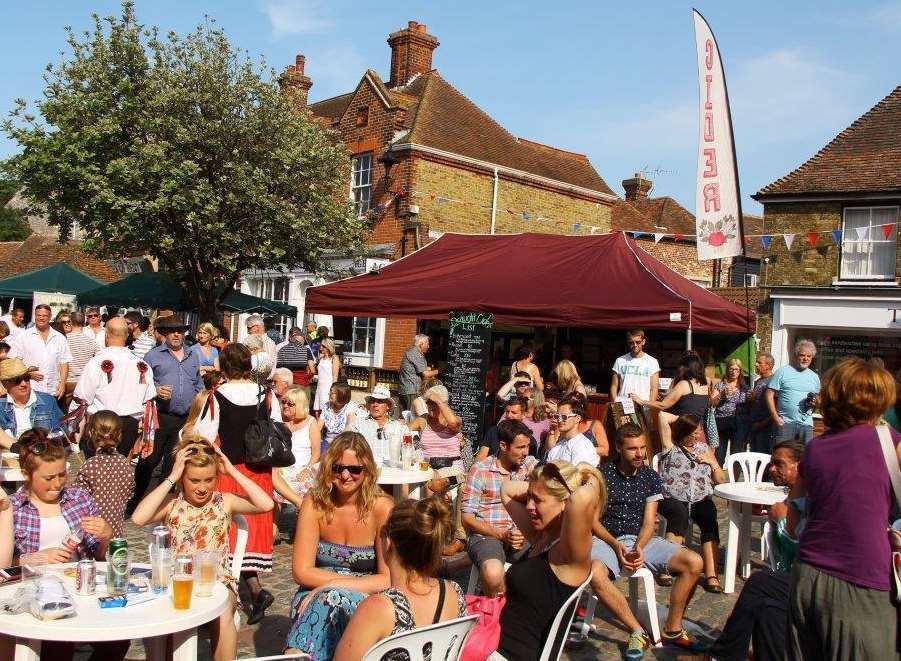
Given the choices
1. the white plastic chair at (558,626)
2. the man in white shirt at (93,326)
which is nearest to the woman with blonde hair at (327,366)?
the man in white shirt at (93,326)

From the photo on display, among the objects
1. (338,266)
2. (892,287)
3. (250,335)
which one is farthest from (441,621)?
(338,266)

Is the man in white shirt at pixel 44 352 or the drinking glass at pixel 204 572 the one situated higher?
the man in white shirt at pixel 44 352

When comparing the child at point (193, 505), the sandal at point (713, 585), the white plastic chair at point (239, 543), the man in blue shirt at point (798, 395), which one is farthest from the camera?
the man in blue shirt at point (798, 395)

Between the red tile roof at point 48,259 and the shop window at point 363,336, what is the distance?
17100 millimetres

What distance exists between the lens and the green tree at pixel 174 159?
16.2 metres

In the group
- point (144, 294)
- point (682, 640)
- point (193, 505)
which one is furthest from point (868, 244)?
point (193, 505)

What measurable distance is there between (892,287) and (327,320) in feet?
42.4

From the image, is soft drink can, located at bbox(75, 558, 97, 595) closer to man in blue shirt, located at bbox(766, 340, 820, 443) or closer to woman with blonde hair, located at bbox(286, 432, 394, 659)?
woman with blonde hair, located at bbox(286, 432, 394, 659)

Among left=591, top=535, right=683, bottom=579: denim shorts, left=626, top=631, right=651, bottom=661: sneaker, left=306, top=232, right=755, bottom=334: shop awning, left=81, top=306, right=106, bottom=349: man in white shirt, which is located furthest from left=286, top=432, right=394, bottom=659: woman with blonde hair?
left=81, top=306, right=106, bottom=349: man in white shirt

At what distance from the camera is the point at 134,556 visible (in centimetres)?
619

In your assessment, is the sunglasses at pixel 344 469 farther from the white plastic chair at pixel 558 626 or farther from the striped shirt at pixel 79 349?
the striped shirt at pixel 79 349

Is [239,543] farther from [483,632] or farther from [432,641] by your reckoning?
[432,641]

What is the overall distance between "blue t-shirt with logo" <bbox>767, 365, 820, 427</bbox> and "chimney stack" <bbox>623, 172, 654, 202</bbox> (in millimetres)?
25850

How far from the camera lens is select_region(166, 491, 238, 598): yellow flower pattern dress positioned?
4.14 m
